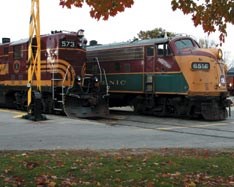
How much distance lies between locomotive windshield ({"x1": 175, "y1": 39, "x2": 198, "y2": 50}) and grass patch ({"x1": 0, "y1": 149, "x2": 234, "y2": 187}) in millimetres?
12174

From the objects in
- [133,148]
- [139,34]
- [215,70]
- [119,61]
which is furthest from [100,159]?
[139,34]

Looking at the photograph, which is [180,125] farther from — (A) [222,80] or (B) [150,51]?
(B) [150,51]

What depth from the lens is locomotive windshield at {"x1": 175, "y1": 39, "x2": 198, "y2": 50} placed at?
21.9m

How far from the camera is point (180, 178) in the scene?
7859mm

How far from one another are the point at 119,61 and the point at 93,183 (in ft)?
57.1

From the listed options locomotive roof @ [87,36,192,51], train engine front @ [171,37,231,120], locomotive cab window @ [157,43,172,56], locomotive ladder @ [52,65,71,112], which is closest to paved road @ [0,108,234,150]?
train engine front @ [171,37,231,120]

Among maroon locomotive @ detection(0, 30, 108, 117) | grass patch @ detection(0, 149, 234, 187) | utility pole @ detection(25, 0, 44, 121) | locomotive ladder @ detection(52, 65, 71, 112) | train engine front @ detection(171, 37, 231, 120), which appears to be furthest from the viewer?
locomotive ladder @ detection(52, 65, 71, 112)

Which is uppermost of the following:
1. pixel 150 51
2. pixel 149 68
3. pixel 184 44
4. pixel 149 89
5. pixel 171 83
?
pixel 184 44

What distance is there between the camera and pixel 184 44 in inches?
869

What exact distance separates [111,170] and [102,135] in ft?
22.3

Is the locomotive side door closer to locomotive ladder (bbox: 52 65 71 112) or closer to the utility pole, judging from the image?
locomotive ladder (bbox: 52 65 71 112)

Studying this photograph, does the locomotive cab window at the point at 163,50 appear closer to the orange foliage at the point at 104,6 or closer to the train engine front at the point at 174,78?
the train engine front at the point at 174,78

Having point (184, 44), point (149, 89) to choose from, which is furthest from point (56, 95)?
point (184, 44)

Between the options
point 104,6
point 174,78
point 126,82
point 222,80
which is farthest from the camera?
point 126,82
